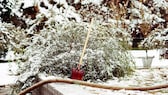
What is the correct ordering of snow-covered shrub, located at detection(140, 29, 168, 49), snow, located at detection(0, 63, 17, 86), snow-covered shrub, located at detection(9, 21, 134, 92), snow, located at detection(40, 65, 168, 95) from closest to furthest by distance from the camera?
snow, located at detection(40, 65, 168, 95) → snow-covered shrub, located at detection(9, 21, 134, 92) → snow-covered shrub, located at detection(140, 29, 168, 49) → snow, located at detection(0, 63, 17, 86)

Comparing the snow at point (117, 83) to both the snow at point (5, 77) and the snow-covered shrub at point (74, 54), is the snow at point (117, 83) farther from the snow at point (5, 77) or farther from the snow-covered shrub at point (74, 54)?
the snow at point (5, 77)

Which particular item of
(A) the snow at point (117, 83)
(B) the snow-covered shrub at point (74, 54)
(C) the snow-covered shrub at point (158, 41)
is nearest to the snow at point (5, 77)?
(B) the snow-covered shrub at point (74, 54)

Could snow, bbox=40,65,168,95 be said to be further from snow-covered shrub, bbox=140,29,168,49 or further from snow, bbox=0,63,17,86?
snow, bbox=0,63,17,86

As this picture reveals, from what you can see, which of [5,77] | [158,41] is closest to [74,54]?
[158,41]

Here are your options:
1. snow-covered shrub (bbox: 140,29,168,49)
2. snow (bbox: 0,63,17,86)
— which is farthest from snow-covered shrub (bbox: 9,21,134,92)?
snow (bbox: 0,63,17,86)

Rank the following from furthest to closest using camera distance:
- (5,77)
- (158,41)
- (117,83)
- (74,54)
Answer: (5,77)
(158,41)
(74,54)
(117,83)

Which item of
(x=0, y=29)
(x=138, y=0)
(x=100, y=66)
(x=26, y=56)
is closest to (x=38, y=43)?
(x=26, y=56)

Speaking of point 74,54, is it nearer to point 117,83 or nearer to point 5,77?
point 117,83

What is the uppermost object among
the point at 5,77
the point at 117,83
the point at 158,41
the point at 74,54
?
the point at 158,41

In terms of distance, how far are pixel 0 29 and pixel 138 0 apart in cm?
461

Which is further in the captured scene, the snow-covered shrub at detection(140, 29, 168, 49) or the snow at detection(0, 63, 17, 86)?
the snow at detection(0, 63, 17, 86)

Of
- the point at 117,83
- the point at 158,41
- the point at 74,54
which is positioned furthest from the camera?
the point at 158,41

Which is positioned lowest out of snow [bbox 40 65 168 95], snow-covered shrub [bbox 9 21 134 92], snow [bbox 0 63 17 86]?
snow [bbox 0 63 17 86]

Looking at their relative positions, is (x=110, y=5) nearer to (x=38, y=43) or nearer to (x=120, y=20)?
(x=120, y=20)
